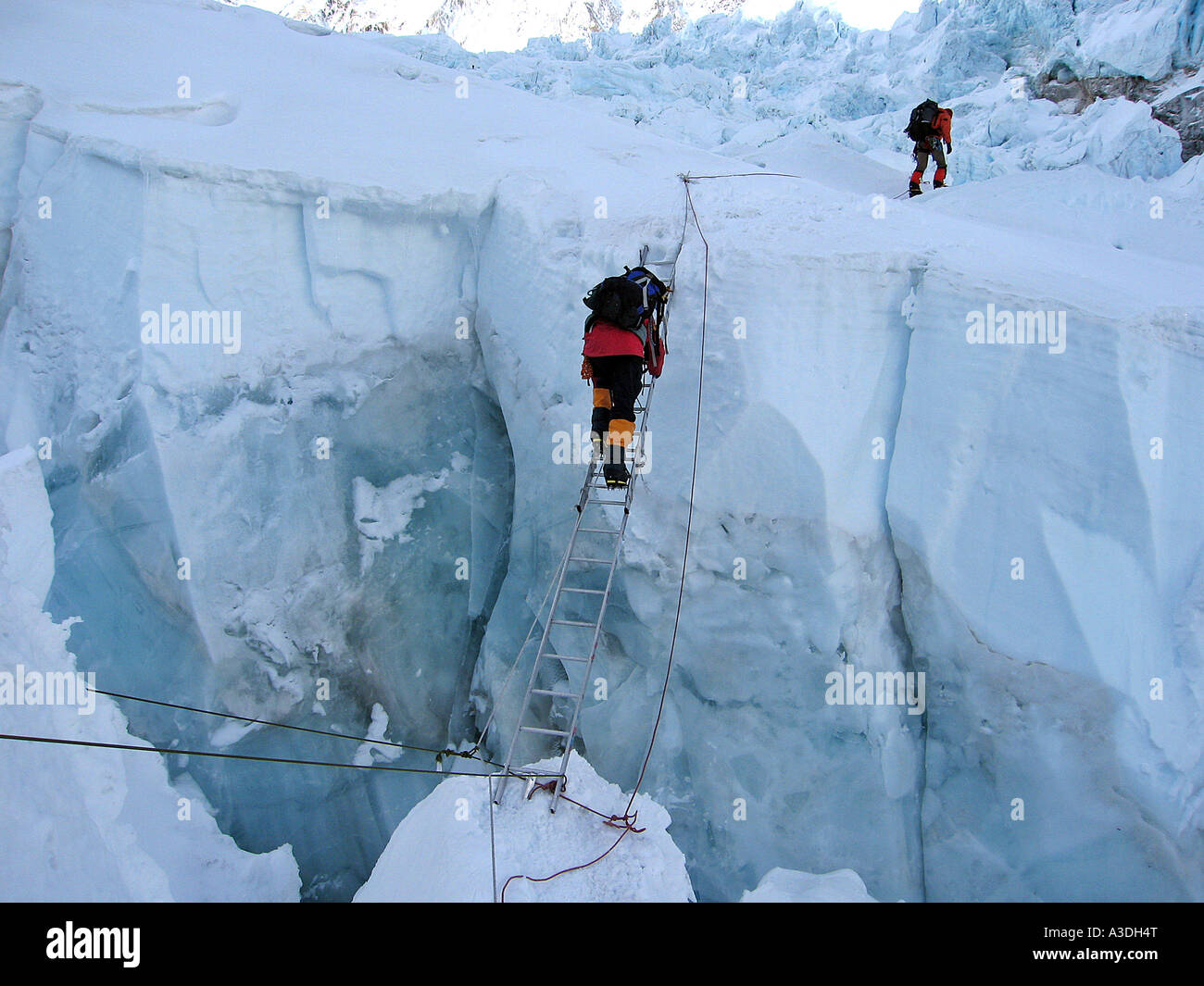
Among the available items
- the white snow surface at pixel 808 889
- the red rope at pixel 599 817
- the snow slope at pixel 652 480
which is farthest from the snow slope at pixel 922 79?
the red rope at pixel 599 817

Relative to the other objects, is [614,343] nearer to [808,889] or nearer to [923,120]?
[808,889]

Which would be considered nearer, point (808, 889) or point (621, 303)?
point (808, 889)

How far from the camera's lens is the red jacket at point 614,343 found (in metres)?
3.30

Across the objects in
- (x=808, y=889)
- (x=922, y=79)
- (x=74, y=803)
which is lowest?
(x=808, y=889)

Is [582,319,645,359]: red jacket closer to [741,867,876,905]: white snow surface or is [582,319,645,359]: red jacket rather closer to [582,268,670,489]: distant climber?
[582,268,670,489]: distant climber

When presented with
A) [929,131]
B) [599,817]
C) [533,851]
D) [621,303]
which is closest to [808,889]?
[599,817]

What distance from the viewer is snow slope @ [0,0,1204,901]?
11.1ft

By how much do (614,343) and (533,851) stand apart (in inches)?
84.6

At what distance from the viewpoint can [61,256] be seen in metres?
4.29

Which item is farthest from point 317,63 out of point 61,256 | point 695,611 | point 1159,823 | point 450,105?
point 1159,823

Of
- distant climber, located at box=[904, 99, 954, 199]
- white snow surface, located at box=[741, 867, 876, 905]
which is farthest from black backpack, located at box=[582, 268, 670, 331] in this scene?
distant climber, located at box=[904, 99, 954, 199]

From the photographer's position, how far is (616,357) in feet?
11.0

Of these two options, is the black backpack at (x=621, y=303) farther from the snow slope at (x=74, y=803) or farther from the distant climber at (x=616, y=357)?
the snow slope at (x=74, y=803)

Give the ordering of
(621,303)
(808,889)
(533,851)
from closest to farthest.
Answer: (533,851)
(808,889)
(621,303)
